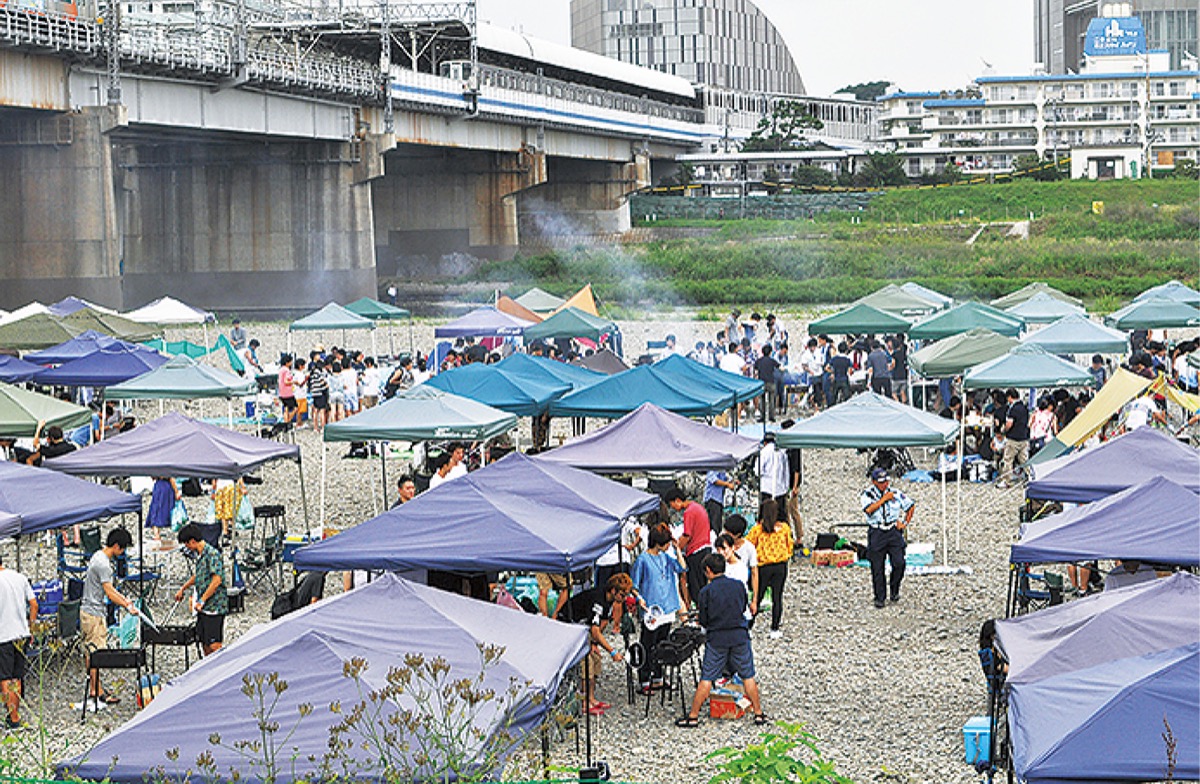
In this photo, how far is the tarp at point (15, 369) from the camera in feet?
79.8

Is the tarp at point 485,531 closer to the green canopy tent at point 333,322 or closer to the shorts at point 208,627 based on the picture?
the shorts at point 208,627

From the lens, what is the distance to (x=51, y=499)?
1312 cm

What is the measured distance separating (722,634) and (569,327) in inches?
771

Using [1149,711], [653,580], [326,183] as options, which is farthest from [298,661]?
[326,183]

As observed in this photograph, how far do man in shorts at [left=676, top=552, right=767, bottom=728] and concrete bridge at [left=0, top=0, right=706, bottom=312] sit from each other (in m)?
35.4

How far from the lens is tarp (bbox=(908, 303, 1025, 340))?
1093 inches

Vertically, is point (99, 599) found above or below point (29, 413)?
below

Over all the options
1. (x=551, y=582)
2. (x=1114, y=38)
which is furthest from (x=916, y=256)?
(x=1114, y=38)

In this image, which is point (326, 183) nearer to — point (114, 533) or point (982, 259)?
point (982, 259)

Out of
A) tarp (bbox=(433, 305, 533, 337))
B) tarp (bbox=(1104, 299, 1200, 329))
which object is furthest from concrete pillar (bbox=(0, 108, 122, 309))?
tarp (bbox=(1104, 299, 1200, 329))

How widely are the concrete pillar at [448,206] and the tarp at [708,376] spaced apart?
201ft

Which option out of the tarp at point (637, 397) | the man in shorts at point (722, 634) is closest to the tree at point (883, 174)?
the tarp at point (637, 397)

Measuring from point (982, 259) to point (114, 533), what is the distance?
191 ft

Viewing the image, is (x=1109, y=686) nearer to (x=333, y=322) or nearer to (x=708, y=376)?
(x=708, y=376)
